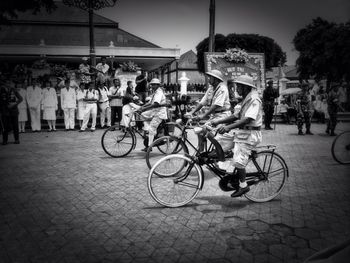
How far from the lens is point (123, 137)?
26.0 ft

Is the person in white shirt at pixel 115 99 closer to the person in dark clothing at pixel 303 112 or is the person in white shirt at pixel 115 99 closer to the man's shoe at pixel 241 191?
the person in dark clothing at pixel 303 112

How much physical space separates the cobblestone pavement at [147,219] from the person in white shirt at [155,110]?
3.42 ft

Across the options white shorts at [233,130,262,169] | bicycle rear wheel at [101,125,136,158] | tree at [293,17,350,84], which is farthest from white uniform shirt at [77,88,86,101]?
tree at [293,17,350,84]

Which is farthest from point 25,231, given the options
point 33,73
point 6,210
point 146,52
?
point 146,52

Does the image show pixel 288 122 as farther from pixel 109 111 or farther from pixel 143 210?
pixel 143 210

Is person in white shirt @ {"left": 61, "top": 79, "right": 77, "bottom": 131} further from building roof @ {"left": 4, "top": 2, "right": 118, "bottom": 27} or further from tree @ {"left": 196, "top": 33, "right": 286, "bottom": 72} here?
tree @ {"left": 196, "top": 33, "right": 286, "bottom": 72}

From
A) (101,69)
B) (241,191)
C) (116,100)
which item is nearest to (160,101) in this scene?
(241,191)

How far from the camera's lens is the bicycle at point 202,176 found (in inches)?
181

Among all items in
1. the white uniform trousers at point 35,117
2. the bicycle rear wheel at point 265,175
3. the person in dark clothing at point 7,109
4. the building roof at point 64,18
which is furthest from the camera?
the building roof at point 64,18

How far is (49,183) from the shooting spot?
6004 mm

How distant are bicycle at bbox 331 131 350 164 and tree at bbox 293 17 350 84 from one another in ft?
79.2

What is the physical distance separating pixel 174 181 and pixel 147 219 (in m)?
0.66

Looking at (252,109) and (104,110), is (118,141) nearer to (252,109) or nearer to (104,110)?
(252,109)

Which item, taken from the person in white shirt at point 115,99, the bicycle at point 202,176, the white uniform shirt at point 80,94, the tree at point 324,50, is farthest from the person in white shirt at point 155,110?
the tree at point 324,50
